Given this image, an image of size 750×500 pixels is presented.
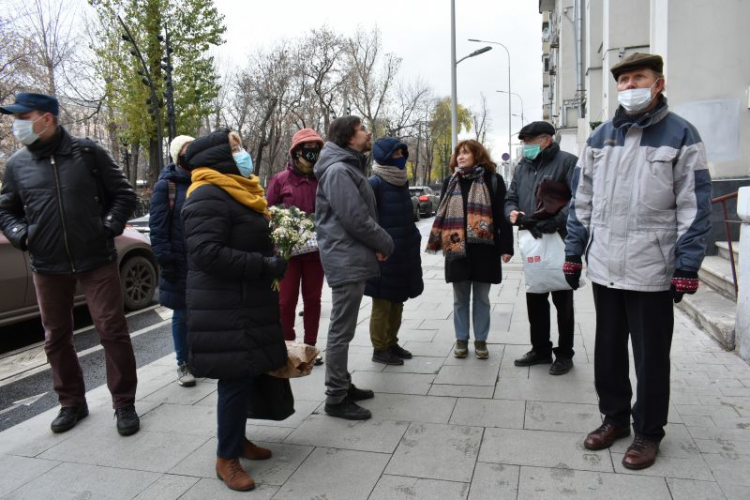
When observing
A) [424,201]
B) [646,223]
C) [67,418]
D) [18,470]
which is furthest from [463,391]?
[424,201]

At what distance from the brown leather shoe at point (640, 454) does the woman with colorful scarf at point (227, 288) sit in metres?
1.92

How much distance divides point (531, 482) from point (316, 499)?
109cm

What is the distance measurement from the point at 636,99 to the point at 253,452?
2.86 meters

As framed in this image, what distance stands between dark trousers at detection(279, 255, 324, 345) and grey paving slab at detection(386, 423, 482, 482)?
1.66m

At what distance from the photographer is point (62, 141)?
12.8 feet

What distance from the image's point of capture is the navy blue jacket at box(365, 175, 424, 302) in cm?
485

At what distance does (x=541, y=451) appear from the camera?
3324mm

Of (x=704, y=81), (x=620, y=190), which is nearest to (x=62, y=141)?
(x=620, y=190)

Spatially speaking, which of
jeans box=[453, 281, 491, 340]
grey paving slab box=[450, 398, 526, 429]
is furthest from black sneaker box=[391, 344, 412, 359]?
grey paving slab box=[450, 398, 526, 429]

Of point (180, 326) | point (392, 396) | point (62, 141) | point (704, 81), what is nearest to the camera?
point (62, 141)

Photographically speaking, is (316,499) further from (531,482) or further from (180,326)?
(180,326)

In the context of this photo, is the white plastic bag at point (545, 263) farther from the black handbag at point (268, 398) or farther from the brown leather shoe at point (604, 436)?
the black handbag at point (268, 398)

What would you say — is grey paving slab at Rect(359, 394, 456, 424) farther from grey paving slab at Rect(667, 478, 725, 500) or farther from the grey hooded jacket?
grey paving slab at Rect(667, 478, 725, 500)

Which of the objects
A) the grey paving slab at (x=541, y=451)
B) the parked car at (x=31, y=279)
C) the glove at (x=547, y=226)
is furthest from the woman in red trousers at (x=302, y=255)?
the parked car at (x=31, y=279)
